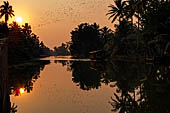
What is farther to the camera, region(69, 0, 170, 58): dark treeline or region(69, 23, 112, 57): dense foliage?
region(69, 23, 112, 57): dense foliage

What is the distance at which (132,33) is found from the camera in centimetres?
6456

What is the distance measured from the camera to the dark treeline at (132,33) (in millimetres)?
35312

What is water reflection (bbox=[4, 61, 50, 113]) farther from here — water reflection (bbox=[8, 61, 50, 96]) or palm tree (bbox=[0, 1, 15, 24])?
palm tree (bbox=[0, 1, 15, 24])

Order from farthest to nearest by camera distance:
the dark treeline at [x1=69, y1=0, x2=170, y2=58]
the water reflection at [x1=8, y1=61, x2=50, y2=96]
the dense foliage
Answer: the dense foliage
the dark treeline at [x1=69, y1=0, x2=170, y2=58]
the water reflection at [x1=8, y1=61, x2=50, y2=96]

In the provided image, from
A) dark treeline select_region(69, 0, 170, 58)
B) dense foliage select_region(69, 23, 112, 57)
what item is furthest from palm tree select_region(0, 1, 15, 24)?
dense foliage select_region(69, 23, 112, 57)

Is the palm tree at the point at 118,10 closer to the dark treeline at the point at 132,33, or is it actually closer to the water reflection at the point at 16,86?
the dark treeline at the point at 132,33

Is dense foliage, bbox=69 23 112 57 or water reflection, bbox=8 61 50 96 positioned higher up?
dense foliage, bbox=69 23 112 57

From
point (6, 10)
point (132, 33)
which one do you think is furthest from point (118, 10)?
point (6, 10)

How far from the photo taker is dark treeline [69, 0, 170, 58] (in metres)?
35.3

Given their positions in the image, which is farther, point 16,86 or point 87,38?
point 87,38

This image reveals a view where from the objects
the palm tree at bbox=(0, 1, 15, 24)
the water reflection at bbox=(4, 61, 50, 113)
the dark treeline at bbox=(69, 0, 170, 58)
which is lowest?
the water reflection at bbox=(4, 61, 50, 113)

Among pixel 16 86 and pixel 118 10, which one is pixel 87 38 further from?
pixel 16 86

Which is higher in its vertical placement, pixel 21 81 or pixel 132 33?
pixel 132 33

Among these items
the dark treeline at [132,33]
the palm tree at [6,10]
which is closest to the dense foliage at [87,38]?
the dark treeline at [132,33]
